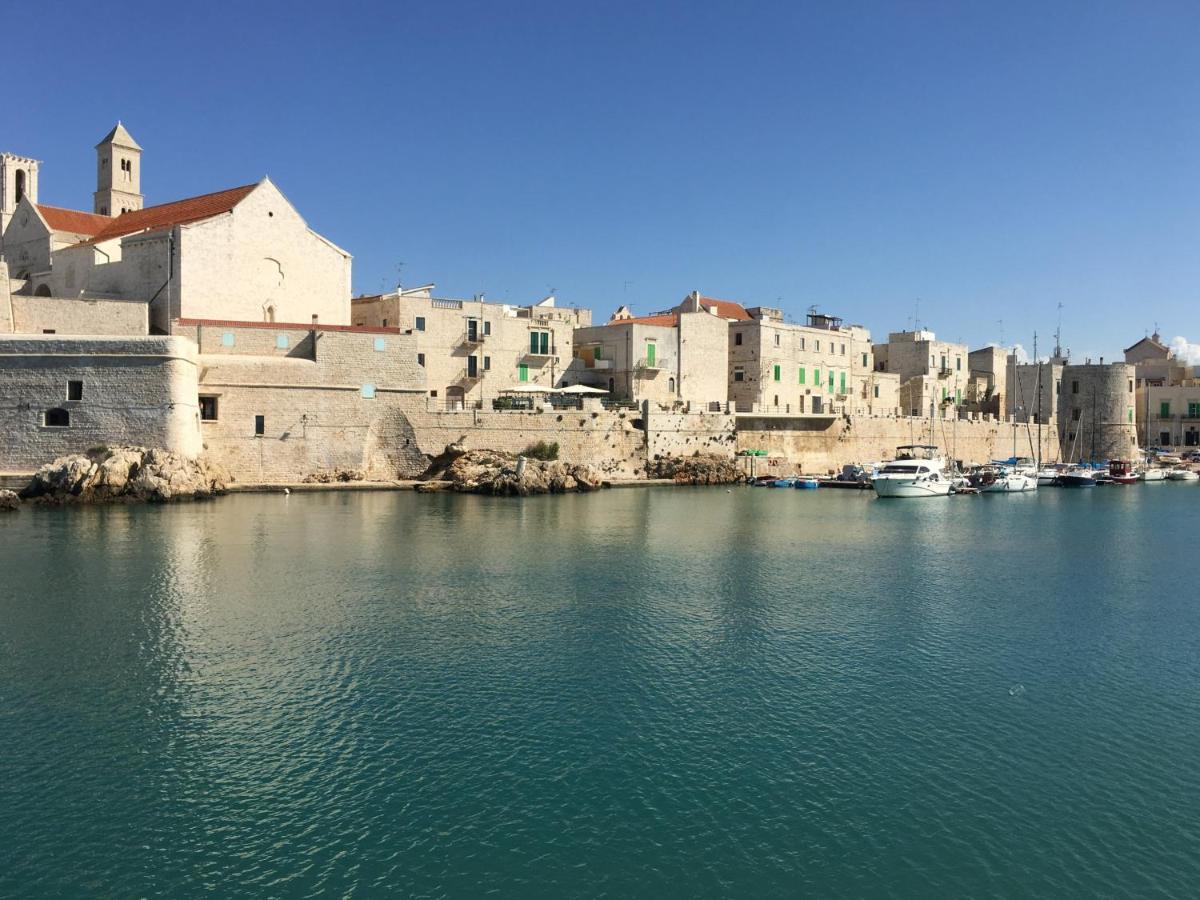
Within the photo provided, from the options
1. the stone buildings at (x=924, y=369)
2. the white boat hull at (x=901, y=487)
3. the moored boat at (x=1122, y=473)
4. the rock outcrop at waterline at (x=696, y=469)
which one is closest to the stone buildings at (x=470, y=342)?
the rock outcrop at waterline at (x=696, y=469)

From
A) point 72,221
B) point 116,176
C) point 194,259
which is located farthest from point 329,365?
point 116,176

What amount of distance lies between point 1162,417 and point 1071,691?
68.7m

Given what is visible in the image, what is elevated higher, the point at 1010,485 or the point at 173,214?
the point at 173,214

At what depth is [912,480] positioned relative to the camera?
43.9 meters

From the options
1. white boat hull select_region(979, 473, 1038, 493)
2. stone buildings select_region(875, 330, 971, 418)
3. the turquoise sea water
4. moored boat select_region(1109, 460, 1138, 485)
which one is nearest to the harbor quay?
stone buildings select_region(875, 330, 971, 418)

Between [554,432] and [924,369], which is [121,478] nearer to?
[554,432]

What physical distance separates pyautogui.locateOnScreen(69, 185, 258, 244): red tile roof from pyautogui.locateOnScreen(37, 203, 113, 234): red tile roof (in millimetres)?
727

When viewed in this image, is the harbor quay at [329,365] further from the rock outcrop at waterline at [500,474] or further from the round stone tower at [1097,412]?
the round stone tower at [1097,412]

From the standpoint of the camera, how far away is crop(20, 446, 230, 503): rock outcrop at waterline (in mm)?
31812

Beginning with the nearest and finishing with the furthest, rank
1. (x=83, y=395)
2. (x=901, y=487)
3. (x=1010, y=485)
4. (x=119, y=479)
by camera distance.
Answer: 1. (x=119, y=479)
2. (x=83, y=395)
3. (x=901, y=487)
4. (x=1010, y=485)

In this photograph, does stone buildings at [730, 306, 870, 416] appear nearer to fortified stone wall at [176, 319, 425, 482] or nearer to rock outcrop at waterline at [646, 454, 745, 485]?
rock outcrop at waterline at [646, 454, 745, 485]

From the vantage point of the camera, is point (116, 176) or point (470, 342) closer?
point (470, 342)

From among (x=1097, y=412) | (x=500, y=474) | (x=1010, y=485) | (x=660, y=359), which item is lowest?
(x=1010, y=485)

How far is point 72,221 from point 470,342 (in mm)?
18743
